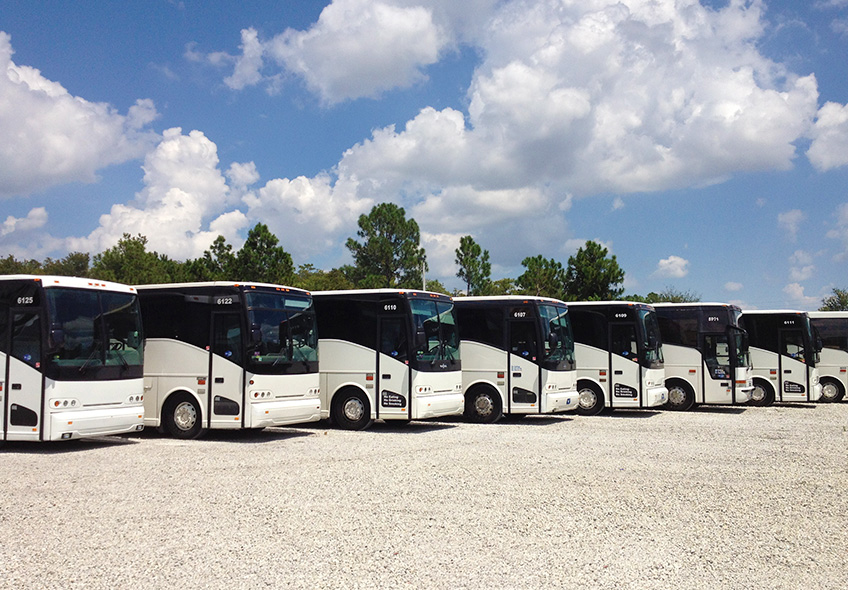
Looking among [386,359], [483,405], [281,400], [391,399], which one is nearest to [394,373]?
[386,359]

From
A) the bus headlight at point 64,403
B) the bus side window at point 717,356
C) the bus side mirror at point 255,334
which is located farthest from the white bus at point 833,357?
the bus headlight at point 64,403

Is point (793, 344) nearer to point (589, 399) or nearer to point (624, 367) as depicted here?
point (624, 367)

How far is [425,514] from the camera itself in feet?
25.1

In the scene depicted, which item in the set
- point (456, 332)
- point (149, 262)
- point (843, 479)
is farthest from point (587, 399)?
point (149, 262)

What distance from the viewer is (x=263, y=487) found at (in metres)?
9.04

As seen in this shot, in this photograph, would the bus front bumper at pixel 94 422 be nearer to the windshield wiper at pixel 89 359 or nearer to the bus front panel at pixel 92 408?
the bus front panel at pixel 92 408

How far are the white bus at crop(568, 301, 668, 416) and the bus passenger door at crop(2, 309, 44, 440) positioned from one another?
12.3 metres

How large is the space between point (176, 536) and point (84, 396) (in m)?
6.20

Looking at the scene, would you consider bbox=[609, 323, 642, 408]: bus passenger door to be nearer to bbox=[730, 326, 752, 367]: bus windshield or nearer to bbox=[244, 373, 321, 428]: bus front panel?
bbox=[730, 326, 752, 367]: bus windshield

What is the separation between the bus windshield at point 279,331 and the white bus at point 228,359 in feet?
0.06

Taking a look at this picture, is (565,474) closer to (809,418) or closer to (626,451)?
(626,451)

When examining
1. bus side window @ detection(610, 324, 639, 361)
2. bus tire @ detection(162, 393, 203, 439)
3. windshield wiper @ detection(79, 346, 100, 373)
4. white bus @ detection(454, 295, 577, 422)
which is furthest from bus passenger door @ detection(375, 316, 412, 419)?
bus side window @ detection(610, 324, 639, 361)

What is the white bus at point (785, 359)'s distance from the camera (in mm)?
22438

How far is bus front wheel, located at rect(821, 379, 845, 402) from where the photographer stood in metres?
24.1
